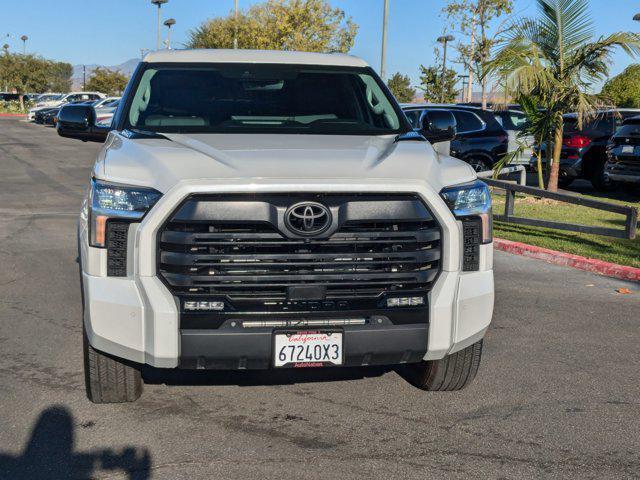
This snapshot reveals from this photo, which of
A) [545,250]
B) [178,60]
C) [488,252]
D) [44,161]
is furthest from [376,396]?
[44,161]

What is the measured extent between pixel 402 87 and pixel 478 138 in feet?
231

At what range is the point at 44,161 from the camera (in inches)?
969

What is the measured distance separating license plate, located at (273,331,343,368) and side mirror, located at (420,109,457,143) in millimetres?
2225

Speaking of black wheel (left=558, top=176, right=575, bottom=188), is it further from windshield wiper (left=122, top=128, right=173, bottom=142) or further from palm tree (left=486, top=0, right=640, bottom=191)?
windshield wiper (left=122, top=128, right=173, bottom=142)

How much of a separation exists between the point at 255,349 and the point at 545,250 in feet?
22.5

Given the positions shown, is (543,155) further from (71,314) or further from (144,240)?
(144,240)

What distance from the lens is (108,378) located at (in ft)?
15.7

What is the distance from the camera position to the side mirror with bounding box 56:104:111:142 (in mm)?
6543

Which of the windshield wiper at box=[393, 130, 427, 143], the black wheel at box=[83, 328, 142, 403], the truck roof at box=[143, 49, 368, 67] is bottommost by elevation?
the black wheel at box=[83, 328, 142, 403]

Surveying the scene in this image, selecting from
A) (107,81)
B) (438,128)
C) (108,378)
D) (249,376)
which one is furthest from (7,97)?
(108,378)

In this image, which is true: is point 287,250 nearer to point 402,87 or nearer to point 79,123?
point 79,123

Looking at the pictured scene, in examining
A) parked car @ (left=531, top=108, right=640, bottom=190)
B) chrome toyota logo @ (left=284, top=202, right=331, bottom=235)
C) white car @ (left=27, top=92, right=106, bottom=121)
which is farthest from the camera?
white car @ (left=27, top=92, right=106, bottom=121)

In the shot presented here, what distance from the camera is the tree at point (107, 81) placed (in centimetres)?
8681

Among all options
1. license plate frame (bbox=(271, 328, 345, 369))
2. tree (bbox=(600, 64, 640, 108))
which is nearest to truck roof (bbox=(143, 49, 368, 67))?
license plate frame (bbox=(271, 328, 345, 369))
